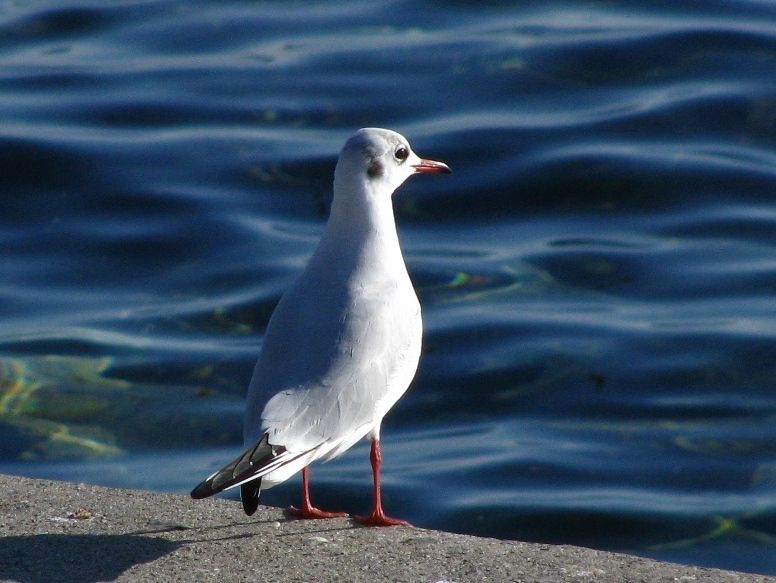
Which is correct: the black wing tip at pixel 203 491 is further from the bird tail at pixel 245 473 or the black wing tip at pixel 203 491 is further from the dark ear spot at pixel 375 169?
the dark ear spot at pixel 375 169

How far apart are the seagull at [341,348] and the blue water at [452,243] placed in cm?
278

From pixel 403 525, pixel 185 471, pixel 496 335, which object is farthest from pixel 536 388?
pixel 403 525

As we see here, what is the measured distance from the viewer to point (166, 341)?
9539mm

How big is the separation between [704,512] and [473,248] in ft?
11.4

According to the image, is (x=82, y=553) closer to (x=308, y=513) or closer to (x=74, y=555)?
(x=74, y=555)

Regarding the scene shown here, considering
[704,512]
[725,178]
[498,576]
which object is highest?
[725,178]

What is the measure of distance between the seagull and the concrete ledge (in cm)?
21

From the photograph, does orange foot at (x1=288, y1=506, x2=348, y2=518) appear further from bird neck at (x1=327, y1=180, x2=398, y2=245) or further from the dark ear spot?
the dark ear spot

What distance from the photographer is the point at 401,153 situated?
5.52 meters

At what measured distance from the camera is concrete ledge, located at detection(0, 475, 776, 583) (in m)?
4.02

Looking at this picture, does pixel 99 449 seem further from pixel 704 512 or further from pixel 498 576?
pixel 498 576

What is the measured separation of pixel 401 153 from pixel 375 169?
193mm

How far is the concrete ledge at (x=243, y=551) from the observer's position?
402 centimetres

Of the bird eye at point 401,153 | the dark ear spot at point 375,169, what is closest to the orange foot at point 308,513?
the dark ear spot at point 375,169
